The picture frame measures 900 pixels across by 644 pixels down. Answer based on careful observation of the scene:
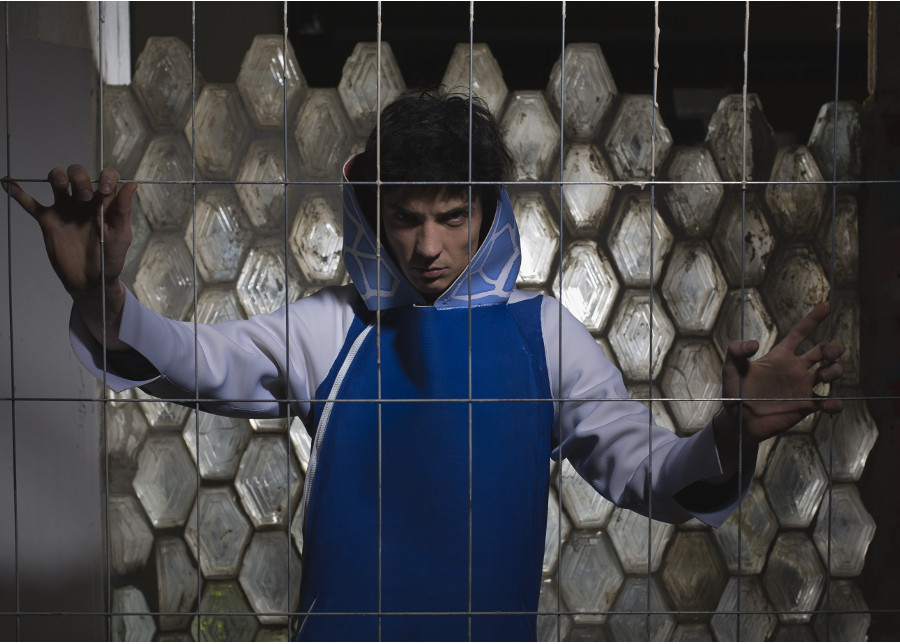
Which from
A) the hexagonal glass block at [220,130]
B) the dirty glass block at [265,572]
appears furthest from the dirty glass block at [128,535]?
the hexagonal glass block at [220,130]

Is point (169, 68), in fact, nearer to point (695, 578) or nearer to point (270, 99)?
point (270, 99)

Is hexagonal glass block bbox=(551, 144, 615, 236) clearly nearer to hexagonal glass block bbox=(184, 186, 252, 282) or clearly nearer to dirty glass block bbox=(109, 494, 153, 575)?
hexagonal glass block bbox=(184, 186, 252, 282)

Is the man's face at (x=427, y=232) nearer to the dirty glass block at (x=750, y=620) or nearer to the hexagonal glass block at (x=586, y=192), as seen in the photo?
the hexagonal glass block at (x=586, y=192)

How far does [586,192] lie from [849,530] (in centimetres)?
51

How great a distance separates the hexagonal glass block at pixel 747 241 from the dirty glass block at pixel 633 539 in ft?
1.01

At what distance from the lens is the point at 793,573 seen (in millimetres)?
953

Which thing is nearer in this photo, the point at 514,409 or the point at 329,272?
the point at 514,409

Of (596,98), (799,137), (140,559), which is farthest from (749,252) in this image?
(140,559)

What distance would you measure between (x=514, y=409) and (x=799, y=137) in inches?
19.5

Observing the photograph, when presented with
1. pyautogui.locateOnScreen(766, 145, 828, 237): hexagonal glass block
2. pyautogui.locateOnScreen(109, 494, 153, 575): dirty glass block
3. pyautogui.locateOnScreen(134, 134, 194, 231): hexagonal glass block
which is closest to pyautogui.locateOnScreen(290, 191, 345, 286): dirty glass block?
pyautogui.locateOnScreen(134, 134, 194, 231): hexagonal glass block

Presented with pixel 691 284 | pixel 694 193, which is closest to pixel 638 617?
pixel 691 284

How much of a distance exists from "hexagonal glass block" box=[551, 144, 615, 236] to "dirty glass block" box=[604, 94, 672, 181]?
2 cm

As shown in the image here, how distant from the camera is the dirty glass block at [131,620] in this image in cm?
96

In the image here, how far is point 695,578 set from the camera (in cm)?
98
